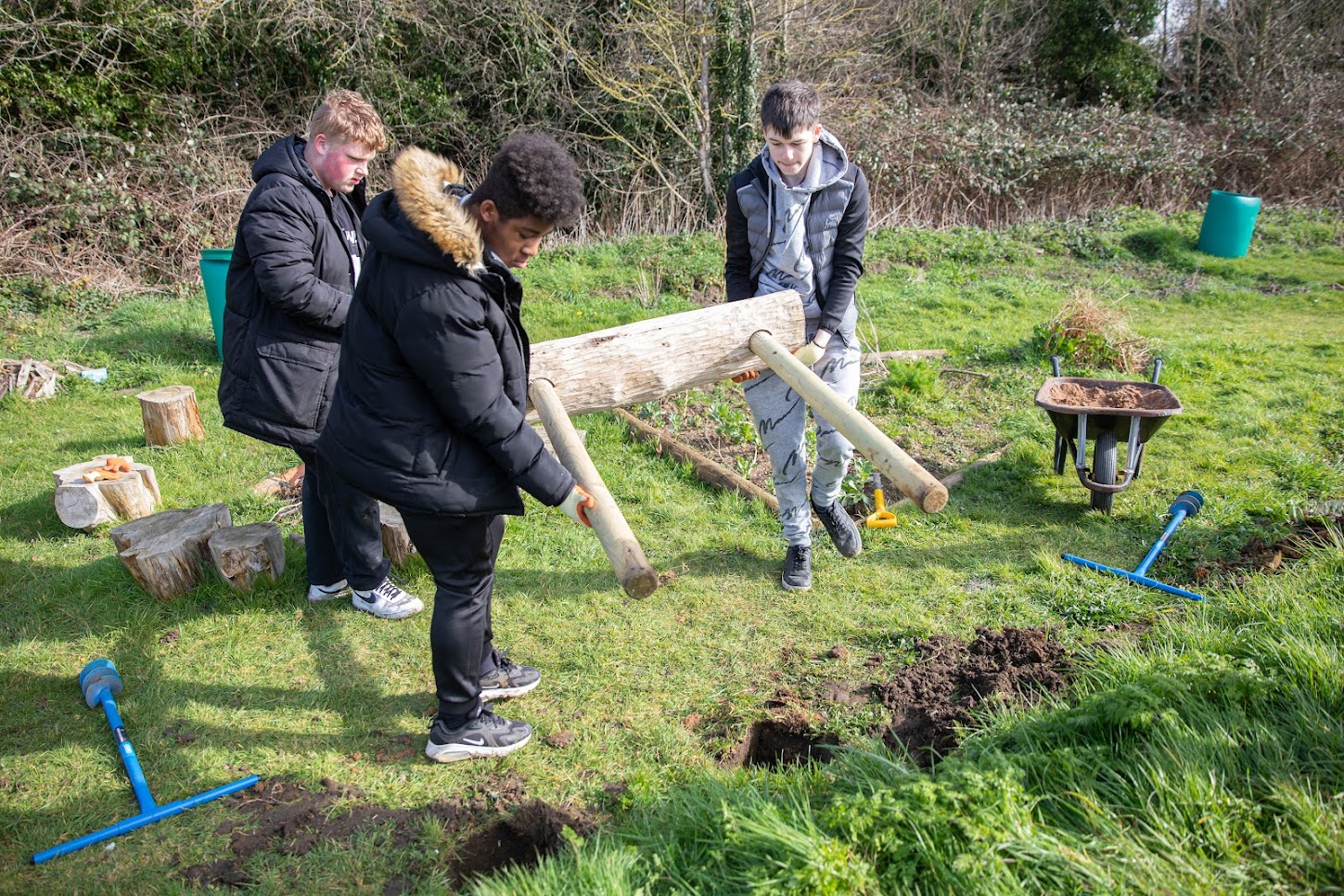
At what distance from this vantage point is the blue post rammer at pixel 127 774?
2633mm

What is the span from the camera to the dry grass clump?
22.9 feet

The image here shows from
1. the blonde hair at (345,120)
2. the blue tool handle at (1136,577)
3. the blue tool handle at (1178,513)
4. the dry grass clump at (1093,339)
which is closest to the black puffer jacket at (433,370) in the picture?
the blonde hair at (345,120)

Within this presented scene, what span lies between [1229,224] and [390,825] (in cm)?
1315

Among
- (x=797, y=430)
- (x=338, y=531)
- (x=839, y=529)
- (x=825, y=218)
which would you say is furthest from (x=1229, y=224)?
(x=338, y=531)

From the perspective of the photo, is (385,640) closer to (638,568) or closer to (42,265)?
(638,568)

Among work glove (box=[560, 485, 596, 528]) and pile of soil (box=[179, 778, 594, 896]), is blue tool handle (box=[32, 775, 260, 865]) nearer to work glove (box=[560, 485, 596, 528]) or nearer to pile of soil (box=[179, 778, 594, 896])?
pile of soil (box=[179, 778, 594, 896])

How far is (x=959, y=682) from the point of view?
3248mm

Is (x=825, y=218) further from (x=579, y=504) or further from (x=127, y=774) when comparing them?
(x=127, y=774)

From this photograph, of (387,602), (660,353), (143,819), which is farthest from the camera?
(387,602)

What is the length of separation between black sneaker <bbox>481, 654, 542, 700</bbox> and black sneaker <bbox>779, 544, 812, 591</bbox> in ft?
4.43

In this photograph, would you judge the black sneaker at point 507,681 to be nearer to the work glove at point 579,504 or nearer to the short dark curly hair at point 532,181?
the work glove at point 579,504

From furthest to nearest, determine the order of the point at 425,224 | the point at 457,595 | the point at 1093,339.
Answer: the point at 1093,339
the point at 457,595
the point at 425,224

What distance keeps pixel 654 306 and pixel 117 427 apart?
477cm

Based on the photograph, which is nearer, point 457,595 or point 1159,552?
point 457,595
